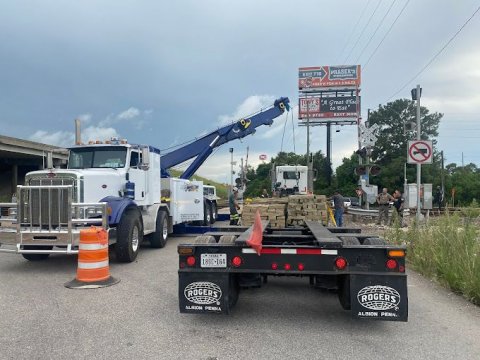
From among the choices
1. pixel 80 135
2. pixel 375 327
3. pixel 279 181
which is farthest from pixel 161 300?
pixel 279 181

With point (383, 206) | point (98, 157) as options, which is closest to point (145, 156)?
point (98, 157)

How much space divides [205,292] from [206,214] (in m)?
13.8

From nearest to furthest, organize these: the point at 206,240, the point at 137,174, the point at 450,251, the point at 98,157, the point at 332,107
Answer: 1. the point at 206,240
2. the point at 450,251
3. the point at 98,157
4. the point at 137,174
5. the point at 332,107

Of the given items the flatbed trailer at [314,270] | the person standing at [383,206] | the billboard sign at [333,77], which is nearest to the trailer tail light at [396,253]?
the flatbed trailer at [314,270]

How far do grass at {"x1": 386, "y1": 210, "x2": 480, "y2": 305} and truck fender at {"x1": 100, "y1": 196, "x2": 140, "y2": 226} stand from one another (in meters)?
6.24

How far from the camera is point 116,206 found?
9.05 m

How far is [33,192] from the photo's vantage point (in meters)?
8.43

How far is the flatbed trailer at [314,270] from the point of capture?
184 inches

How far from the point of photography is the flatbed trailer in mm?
4668

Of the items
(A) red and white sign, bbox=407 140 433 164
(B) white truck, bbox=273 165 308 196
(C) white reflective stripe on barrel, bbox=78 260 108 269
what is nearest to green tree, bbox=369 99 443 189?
(B) white truck, bbox=273 165 308 196

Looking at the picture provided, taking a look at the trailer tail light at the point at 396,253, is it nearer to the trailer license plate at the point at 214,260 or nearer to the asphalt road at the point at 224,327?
the asphalt road at the point at 224,327

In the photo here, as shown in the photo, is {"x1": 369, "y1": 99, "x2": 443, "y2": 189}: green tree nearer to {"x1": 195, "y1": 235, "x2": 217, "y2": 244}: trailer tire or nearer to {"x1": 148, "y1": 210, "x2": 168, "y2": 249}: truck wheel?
{"x1": 148, "y1": 210, "x2": 168, "y2": 249}: truck wheel

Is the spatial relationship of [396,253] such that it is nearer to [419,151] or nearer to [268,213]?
[268,213]

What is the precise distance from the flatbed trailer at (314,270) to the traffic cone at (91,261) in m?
2.65
